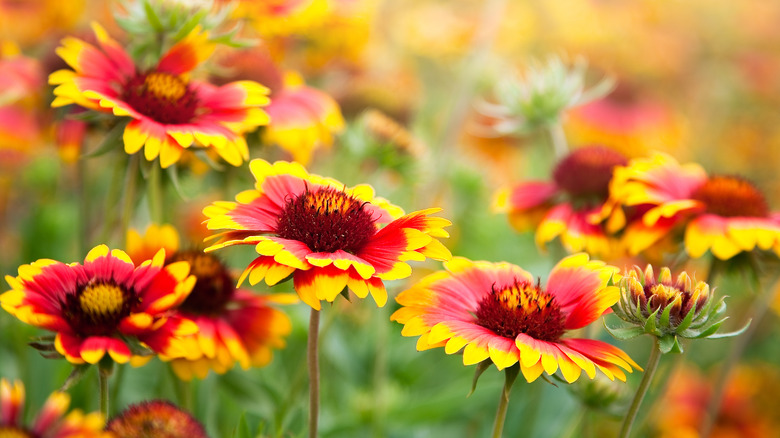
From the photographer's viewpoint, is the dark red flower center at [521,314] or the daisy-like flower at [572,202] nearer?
the dark red flower center at [521,314]

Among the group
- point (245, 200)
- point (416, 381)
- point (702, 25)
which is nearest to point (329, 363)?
point (416, 381)

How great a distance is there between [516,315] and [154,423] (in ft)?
1.13

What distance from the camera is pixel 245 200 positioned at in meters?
0.77

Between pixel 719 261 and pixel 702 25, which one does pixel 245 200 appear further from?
pixel 702 25

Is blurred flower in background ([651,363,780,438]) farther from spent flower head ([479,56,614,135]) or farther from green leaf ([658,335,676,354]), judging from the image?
green leaf ([658,335,676,354])

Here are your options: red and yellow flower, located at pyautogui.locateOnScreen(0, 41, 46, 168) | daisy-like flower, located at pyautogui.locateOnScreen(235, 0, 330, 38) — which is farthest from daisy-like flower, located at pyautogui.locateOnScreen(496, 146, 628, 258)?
red and yellow flower, located at pyautogui.locateOnScreen(0, 41, 46, 168)

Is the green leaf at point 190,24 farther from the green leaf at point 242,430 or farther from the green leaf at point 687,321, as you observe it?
the green leaf at point 687,321

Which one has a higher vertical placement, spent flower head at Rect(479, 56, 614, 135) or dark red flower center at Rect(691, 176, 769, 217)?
spent flower head at Rect(479, 56, 614, 135)

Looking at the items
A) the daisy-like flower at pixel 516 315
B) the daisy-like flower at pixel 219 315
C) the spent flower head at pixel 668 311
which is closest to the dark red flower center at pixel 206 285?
the daisy-like flower at pixel 219 315

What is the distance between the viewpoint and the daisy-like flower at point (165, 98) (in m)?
0.78

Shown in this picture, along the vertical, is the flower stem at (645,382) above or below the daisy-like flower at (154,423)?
above

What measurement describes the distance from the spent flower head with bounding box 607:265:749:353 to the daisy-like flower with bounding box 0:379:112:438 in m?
0.44

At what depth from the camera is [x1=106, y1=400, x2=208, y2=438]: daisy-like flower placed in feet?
1.98

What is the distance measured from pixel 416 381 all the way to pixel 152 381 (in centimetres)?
49
